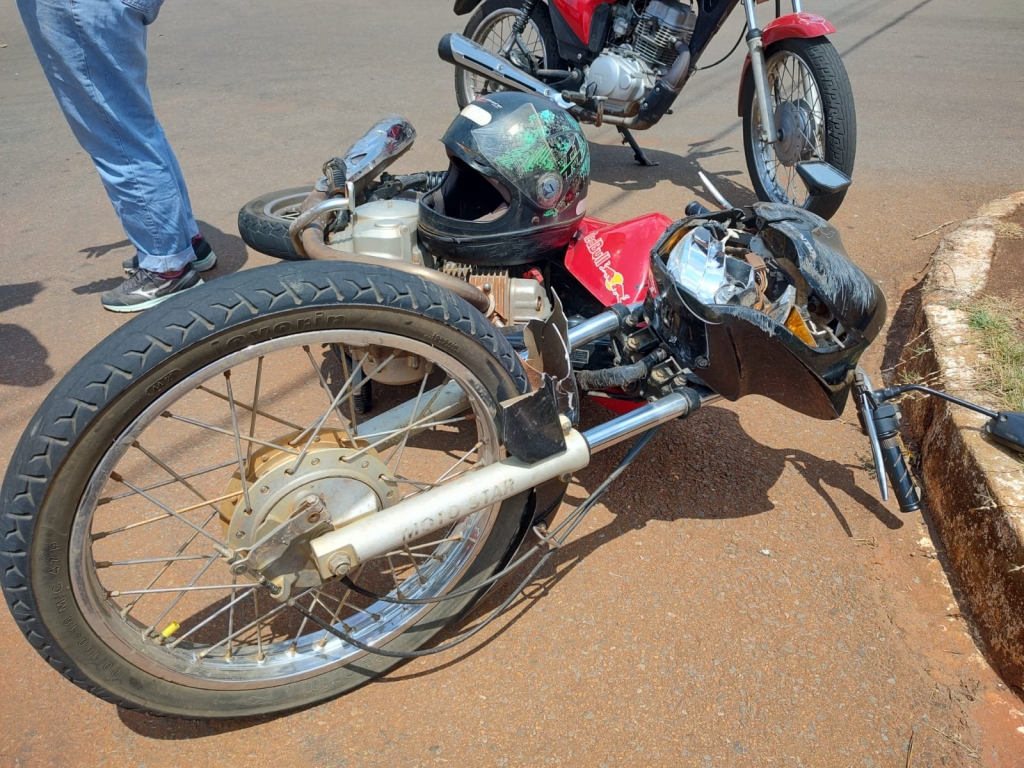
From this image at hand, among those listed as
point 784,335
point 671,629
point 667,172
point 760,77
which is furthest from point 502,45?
point 671,629

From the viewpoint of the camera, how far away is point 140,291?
10.9 ft

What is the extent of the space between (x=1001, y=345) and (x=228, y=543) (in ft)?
8.37

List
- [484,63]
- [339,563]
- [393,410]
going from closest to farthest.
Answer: [339,563], [393,410], [484,63]

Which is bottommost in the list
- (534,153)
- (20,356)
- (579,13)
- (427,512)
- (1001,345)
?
(20,356)

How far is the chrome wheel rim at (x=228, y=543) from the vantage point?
58.5 inches

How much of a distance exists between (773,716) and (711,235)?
1.26 m

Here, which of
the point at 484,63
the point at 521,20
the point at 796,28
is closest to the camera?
the point at 796,28

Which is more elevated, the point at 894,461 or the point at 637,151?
the point at 894,461

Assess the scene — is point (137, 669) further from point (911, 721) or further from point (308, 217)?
point (911, 721)

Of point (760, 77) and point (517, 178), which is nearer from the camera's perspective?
point (517, 178)

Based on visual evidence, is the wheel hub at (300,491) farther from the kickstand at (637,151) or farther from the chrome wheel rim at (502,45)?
the kickstand at (637,151)

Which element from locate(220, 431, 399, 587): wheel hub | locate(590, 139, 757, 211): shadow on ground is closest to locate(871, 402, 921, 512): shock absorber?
locate(220, 431, 399, 587): wheel hub

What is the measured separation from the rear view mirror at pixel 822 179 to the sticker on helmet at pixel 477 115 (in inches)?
40.4

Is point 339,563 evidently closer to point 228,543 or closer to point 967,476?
point 228,543
